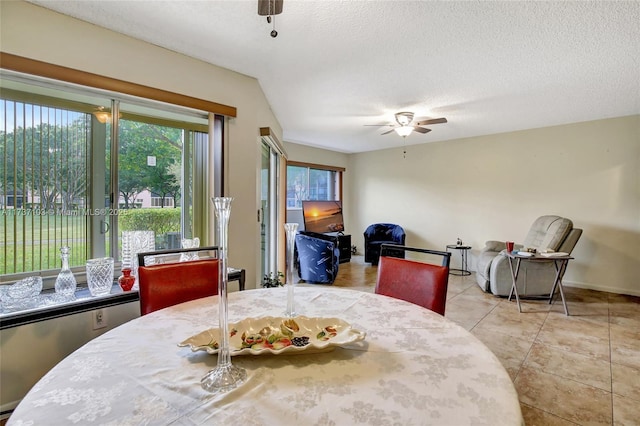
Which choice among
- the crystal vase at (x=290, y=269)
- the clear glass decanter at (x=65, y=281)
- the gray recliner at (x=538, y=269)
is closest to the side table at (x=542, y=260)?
the gray recliner at (x=538, y=269)

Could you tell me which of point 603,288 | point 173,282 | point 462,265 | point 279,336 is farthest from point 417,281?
point 603,288

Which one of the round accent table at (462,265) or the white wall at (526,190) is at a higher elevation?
the white wall at (526,190)

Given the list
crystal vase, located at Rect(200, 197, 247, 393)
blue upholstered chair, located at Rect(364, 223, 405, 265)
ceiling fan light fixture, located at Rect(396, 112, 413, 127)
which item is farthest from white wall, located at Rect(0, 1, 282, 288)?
blue upholstered chair, located at Rect(364, 223, 405, 265)

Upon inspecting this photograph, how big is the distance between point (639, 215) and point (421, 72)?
3.70 metres

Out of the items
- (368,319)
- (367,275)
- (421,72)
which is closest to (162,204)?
(368,319)

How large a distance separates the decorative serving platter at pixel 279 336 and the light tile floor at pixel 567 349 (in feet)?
4.75

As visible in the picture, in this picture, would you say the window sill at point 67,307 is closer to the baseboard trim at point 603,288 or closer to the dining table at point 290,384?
the dining table at point 290,384

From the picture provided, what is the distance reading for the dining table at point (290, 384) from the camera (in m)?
0.65

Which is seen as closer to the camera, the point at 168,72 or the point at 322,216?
the point at 168,72

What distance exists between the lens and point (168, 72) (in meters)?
2.33

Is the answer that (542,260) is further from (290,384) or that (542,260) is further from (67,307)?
(67,307)

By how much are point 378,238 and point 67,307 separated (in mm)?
5000

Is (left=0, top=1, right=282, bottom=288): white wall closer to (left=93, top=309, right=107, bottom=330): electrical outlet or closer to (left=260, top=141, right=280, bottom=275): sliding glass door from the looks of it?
(left=260, top=141, right=280, bottom=275): sliding glass door

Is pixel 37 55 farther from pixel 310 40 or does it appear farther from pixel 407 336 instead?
pixel 407 336
